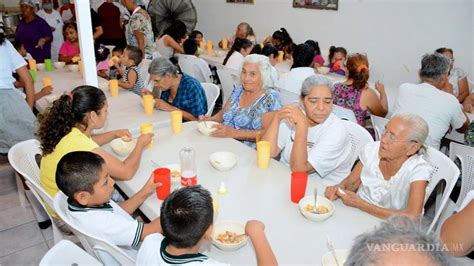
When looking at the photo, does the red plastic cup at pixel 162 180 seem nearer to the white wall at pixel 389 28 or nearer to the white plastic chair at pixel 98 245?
the white plastic chair at pixel 98 245

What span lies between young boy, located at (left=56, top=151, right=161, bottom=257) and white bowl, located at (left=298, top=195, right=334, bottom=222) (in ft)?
2.08

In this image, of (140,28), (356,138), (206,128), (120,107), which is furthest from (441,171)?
(140,28)

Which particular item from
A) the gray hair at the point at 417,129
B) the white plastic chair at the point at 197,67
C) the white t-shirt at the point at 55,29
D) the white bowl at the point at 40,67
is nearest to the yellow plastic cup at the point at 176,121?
the gray hair at the point at 417,129

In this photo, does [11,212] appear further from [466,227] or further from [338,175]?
[466,227]

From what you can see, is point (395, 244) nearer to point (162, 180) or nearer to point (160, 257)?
point (160, 257)

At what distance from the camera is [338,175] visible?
2367mm

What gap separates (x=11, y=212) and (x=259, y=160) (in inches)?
89.7

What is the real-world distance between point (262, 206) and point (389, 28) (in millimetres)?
4065

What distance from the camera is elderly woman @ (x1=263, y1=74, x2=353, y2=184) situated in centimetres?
215

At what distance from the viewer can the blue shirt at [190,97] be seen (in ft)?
10.7

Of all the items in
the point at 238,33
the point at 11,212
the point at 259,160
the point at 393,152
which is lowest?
the point at 11,212

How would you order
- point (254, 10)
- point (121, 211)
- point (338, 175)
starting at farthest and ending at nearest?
point (254, 10) → point (338, 175) → point (121, 211)

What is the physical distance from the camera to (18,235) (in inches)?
112

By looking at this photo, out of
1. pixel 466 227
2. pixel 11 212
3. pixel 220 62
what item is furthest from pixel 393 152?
pixel 220 62
